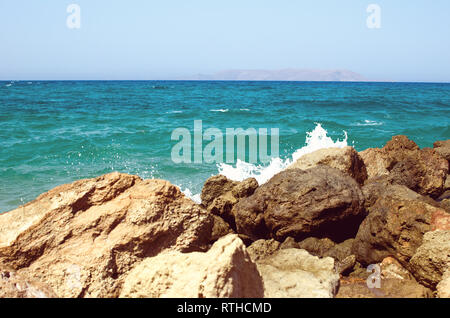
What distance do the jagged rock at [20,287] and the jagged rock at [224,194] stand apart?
2.78m

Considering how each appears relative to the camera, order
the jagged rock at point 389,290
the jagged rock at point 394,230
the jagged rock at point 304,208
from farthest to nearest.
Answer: the jagged rock at point 304,208 < the jagged rock at point 394,230 < the jagged rock at point 389,290

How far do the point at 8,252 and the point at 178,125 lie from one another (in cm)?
1513

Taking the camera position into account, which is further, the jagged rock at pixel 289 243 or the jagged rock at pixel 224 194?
the jagged rock at pixel 224 194

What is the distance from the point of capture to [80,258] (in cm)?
300

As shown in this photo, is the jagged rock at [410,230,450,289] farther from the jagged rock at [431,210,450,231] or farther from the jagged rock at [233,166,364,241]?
the jagged rock at [233,166,364,241]

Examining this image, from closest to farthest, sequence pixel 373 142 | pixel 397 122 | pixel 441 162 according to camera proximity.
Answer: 1. pixel 441 162
2. pixel 373 142
3. pixel 397 122

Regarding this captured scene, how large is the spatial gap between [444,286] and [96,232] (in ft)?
9.57

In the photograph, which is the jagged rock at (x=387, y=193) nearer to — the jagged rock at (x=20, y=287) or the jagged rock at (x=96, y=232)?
the jagged rock at (x=96, y=232)

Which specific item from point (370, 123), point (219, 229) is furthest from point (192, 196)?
point (370, 123)

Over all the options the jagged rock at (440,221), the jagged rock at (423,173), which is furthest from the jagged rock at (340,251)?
the jagged rock at (423,173)

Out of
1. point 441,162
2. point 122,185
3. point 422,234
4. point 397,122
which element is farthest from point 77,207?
point 397,122

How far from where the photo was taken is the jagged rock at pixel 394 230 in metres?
3.72

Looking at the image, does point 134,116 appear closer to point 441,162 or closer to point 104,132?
point 104,132

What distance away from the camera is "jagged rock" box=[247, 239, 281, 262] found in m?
4.27
